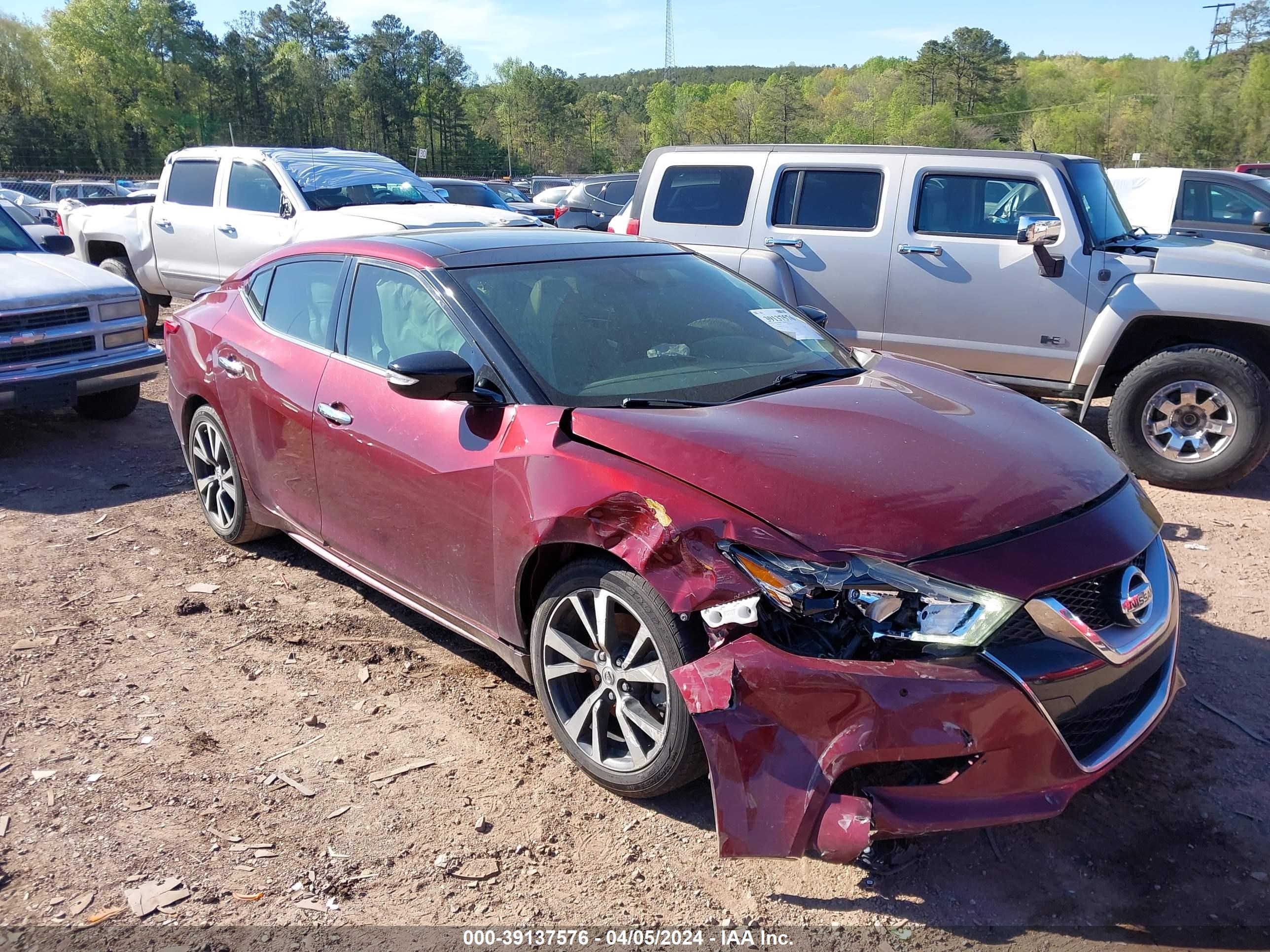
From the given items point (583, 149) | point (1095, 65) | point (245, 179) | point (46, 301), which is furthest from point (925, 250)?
point (1095, 65)

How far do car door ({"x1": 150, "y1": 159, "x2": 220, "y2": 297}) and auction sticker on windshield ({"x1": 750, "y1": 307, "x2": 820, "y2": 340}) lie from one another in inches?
320

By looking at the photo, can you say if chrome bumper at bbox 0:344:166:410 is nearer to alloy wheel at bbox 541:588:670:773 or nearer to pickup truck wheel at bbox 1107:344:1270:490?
alloy wheel at bbox 541:588:670:773

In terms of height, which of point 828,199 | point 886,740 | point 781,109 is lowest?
point 886,740

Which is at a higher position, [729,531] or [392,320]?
[392,320]

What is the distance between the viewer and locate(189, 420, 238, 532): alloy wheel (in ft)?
16.4

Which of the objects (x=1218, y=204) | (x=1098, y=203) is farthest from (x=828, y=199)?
(x=1218, y=204)

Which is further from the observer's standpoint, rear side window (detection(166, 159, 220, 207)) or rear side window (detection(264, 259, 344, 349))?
rear side window (detection(166, 159, 220, 207))

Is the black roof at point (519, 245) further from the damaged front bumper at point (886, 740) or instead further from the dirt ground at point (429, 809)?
the damaged front bumper at point (886, 740)

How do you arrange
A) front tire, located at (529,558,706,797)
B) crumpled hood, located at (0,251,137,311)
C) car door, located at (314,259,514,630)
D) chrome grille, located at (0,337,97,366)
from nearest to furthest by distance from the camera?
front tire, located at (529,558,706,797) < car door, located at (314,259,514,630) < chrome grille, located at (0,337,97,366) < crumpled hood, located at (0,251,137,311)

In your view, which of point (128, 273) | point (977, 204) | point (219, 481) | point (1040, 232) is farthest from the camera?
point (128, 273)

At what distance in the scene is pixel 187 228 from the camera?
415 inches

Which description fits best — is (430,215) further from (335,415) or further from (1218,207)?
(1218,207)

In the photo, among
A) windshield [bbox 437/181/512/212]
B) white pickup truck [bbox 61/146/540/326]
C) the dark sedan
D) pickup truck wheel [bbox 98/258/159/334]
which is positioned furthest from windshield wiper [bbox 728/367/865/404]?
windshield [bbox 437/181/512/212]

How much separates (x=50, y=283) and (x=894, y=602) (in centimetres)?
715
